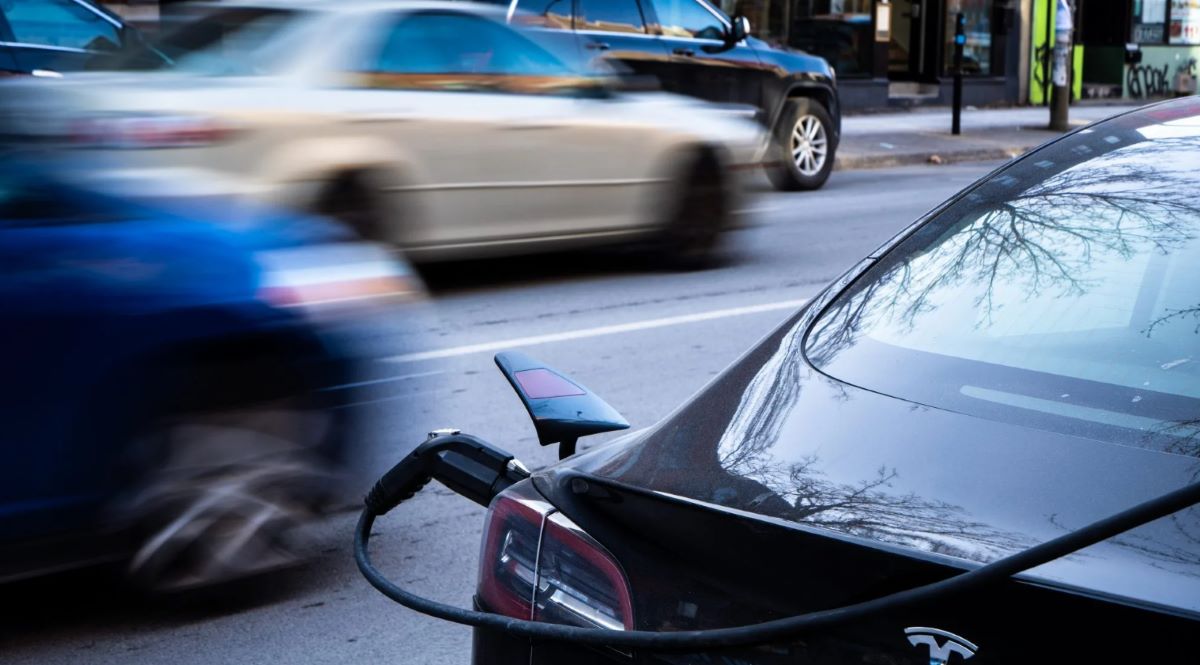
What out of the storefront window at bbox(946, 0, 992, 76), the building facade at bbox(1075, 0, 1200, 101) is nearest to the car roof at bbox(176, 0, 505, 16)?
the storefront window at bbox(946, 0, 992, 76)

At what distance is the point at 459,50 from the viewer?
882cm

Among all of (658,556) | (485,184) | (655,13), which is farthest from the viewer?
(655,13)

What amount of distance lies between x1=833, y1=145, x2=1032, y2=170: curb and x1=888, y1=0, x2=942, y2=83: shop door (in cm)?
690

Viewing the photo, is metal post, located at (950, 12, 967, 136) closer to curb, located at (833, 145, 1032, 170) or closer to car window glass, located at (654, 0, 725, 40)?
curb, located at (833, 145, 1032, 170)

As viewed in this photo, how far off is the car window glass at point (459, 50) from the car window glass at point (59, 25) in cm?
452

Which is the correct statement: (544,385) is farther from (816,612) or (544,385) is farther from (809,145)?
(809,145)

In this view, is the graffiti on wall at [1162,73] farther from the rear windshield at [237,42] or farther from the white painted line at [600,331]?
the rear windshield at [237,42]

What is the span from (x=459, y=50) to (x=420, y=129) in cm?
70

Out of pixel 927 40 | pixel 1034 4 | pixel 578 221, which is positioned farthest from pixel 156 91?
pixel 1034 4

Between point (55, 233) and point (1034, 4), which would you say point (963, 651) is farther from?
point (1034, 4)

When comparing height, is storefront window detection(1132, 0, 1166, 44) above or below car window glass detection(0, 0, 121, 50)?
below

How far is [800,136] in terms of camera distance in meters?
15.1

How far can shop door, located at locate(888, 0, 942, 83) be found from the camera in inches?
1030

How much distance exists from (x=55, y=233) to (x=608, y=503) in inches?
89.6
